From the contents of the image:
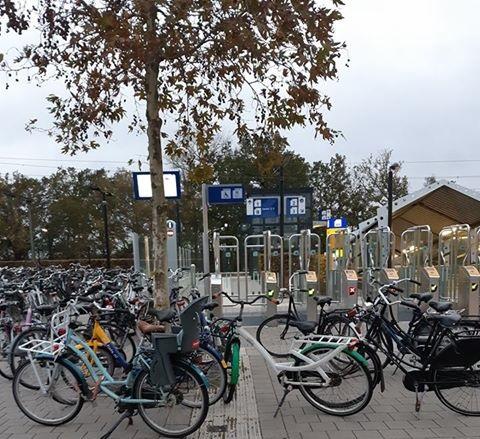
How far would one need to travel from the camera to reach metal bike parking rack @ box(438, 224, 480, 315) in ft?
26.8

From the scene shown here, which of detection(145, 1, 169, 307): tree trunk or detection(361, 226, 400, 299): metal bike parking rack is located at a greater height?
detection(145, 1, 169, 307): tree trunk

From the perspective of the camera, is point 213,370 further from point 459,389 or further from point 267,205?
point 267,205

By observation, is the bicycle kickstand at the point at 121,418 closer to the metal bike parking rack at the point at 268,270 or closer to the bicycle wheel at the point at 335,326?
the bicycle wheel at the point at 335,326

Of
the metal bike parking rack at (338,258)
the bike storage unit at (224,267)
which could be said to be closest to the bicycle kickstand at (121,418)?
the bike storage unit at (224,267)

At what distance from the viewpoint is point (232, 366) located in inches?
166

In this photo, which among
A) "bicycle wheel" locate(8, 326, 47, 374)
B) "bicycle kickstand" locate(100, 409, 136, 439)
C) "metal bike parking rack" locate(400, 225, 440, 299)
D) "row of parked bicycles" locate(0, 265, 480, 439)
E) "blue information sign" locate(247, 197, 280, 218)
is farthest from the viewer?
"blue information sign" locate(247, 197, 280, 218)

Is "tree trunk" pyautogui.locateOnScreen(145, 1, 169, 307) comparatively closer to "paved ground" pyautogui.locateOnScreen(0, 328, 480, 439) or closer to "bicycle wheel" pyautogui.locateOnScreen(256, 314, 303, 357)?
"paved ground" pyautogui.locateOnScreen(0, 328, 480, 439)

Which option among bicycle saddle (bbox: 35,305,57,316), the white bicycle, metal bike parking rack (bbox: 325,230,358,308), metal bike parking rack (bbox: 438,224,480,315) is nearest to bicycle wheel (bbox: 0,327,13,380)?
bicycle saddle (bbox: 35,305,57,316)

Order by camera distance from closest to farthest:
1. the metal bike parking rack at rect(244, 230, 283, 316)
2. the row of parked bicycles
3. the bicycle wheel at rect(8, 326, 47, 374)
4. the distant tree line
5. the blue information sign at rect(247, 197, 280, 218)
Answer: the row of parked bicycles < the bicycle wheel at rect(8, 326, 47, 374) < the metal bike parking rack at rect(244, 230, 283, 316) < the blue information sign at rect(247, 197, 280, 218) < the distant tree line

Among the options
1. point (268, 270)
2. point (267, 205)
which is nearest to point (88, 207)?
point (267, 205)

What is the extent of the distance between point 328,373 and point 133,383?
158cm

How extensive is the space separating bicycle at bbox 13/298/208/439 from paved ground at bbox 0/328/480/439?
156mm

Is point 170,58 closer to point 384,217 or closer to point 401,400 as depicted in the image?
point 401,400

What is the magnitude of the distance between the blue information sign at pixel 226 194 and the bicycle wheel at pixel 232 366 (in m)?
2.38
